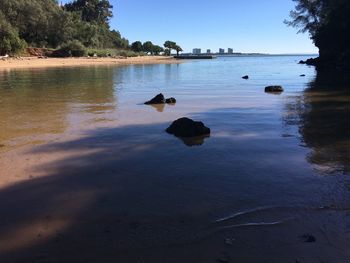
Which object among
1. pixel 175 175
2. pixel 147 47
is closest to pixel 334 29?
pixel 175 175

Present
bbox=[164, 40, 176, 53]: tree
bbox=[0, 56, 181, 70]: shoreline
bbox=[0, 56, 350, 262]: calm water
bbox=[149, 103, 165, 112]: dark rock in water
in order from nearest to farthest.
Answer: bbox=[0, 56, 350, 262]: calm water < bbox=[149, 103, 165, 112]: dark rock in water < bbox=[0, 56, 181, 70]: shoreline < bbox=[164, 40, 176, 53]: tree

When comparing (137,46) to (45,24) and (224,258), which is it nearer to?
(45,24)

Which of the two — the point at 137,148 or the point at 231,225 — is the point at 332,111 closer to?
the point at 137,148

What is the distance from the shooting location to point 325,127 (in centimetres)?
1284

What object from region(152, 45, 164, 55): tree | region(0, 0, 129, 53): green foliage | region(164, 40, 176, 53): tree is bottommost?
region(152, 45, 164, 55): tree

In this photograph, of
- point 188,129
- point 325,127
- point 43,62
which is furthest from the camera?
point 43,62

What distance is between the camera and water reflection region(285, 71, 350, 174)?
8.84m

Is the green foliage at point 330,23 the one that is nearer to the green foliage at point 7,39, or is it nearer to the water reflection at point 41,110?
the water reflection at point 41,110

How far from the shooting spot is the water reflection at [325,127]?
8.84 metres

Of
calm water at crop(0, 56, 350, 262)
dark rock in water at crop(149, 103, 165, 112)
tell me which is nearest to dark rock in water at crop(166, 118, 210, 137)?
calm water at crop(0, 56, 350, 262)

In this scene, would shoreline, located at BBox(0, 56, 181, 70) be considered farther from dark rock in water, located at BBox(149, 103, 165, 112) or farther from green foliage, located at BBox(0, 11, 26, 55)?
dark rock in water, located at BBox(149, 103, 165, 112)

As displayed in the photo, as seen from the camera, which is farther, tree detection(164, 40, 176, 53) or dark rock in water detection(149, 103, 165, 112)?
tree detection(164, 40, 176, 53)

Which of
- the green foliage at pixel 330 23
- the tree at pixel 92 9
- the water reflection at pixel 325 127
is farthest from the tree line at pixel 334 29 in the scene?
the tree at pixel 92 9

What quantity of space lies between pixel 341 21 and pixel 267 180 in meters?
49.6
